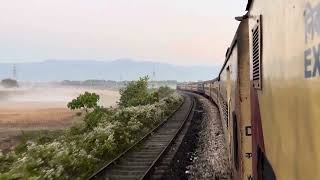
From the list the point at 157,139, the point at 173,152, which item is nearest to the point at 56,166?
the point at 173,152

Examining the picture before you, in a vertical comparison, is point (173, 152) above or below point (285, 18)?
below

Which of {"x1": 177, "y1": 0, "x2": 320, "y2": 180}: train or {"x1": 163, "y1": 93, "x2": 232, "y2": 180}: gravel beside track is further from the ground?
{"x1": 177, "y1": 0, "x2": 320, "y2": 180}: train

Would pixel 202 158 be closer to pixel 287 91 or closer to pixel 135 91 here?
pixel 287 91

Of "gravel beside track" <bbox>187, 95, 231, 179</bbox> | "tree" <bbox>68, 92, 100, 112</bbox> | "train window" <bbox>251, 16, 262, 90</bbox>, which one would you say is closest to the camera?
"train window" <bbox>251, 16, 262, 90</bbox>

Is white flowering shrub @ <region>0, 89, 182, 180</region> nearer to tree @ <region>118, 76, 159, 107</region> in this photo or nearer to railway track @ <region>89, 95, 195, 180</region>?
railway track @ <region>89, 95, 195, 180</region>

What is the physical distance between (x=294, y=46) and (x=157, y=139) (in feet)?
57.9

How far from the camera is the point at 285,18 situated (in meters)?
2.72

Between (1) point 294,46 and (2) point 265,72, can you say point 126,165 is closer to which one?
(2) point 265,72

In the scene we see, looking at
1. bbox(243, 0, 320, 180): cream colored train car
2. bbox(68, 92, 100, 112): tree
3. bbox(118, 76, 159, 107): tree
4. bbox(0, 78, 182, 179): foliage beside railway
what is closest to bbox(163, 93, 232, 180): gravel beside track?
bbox(0, 78, 182, 179): foliage beside railway

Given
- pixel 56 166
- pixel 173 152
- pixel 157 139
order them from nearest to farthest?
pixel 56 166, pixel 173 152, pixel 157 139

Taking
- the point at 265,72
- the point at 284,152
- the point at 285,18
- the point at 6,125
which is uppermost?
the point at 285,18

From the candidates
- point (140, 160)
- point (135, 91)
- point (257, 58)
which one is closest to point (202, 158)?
point (140, 160)

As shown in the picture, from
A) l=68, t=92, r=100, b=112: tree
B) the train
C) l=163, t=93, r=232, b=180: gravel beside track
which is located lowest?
l=163, t=93, r=232, b=180: gravel beside track

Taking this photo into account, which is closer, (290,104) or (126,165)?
(290,104)
